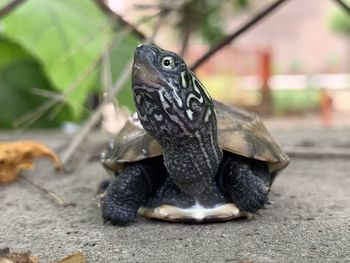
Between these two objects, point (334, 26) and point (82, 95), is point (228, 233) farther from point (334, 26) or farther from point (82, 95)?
point (334, 26)

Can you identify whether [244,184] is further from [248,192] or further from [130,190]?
[130,190]

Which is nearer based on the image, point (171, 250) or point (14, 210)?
point (171, 250)

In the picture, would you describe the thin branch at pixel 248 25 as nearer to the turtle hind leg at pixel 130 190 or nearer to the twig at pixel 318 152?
the twig at pixel 318 152

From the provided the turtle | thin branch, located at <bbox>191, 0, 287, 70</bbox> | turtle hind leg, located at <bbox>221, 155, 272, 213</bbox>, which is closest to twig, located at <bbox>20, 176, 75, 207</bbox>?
the turtle

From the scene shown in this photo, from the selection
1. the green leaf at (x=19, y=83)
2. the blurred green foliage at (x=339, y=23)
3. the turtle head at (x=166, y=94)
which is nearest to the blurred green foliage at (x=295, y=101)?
the blurred green foliage at (x=339, y=23)

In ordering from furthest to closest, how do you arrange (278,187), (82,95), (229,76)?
(229,76)
(82,95)
(278,187)

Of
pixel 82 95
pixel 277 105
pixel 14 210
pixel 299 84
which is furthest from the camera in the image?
pixel 299 84

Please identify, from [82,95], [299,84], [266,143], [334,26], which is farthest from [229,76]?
[266,143]
